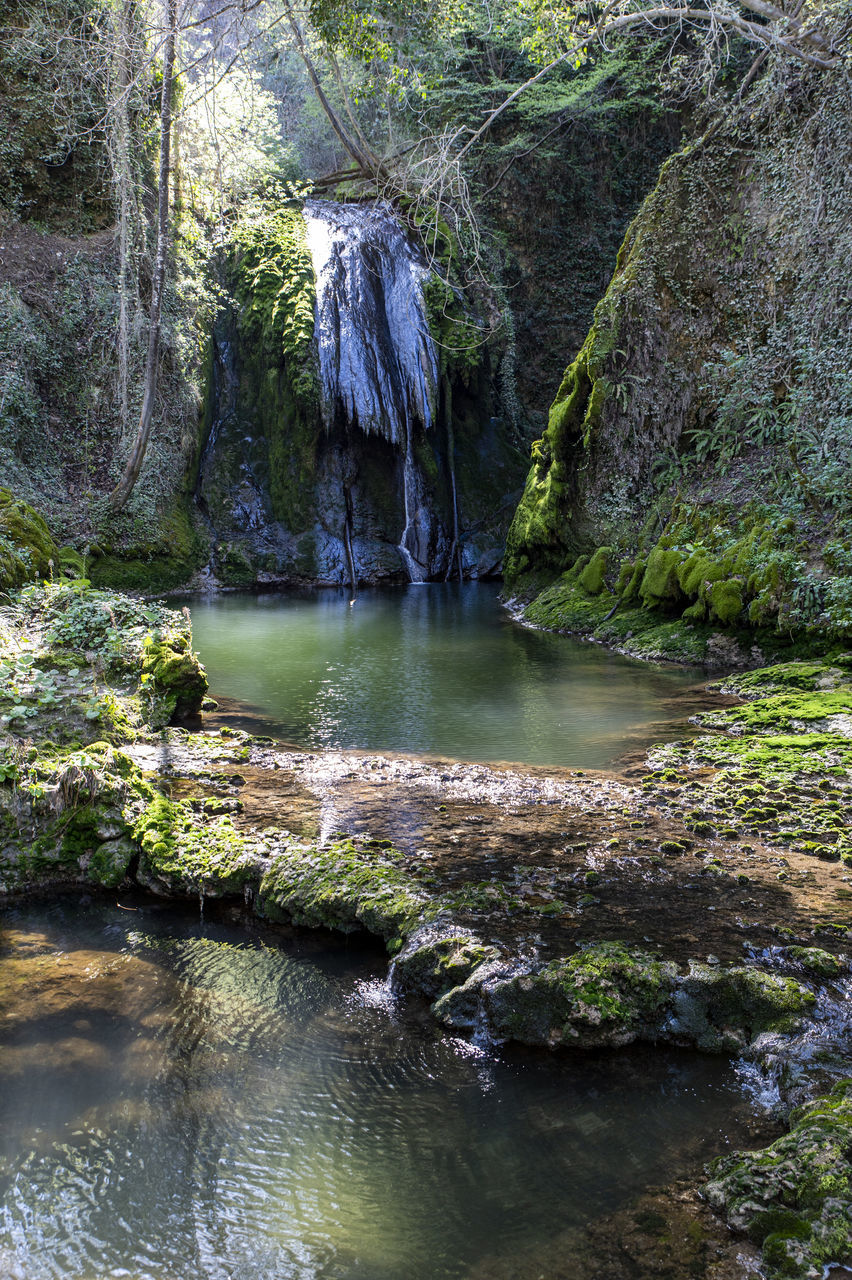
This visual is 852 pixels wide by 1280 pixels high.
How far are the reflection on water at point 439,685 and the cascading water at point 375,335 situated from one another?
254 inches

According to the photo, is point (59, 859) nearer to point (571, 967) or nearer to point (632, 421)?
point (571, 967)

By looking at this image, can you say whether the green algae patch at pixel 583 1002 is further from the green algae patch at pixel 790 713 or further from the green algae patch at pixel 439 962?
the green algae patch at pixel 790 713

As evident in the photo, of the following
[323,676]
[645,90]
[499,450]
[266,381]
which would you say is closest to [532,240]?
[645,90]

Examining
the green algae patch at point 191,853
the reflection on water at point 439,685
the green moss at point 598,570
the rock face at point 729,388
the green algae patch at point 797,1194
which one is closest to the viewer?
the green algae patch at point 797,1194

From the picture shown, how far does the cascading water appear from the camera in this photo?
17.6 m

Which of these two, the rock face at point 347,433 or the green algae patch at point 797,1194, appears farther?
the rock face at point 347,433

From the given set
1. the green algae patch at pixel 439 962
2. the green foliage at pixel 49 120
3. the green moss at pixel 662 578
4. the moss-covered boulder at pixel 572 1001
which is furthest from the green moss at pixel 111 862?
the green foliage at pixel 49 120

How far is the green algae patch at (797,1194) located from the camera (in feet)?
6.21

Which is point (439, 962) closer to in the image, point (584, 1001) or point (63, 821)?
point (584, 1001)

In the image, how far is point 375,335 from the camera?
58.7ft

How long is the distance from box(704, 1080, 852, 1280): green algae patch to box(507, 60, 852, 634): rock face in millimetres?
6502

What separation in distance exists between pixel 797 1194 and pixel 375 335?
18.1 m

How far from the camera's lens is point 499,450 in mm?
19953

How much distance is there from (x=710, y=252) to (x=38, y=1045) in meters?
12.7
